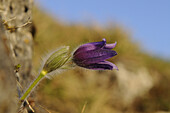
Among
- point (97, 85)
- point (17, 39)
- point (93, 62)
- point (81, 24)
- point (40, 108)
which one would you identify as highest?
point (93, 62)

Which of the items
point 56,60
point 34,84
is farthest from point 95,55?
point 34,84

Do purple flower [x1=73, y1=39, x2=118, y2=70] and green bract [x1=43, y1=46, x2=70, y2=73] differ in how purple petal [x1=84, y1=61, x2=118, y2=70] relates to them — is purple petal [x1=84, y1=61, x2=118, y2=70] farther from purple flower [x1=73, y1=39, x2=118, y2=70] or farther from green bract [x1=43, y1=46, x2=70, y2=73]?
green bract [x1=43, y1=46, x2=70, y2=73]

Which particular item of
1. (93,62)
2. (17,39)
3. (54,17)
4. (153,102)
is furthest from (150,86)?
(93,62)

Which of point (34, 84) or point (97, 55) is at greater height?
point (97, 55)

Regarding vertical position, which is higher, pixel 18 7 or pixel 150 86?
pixel 18 7

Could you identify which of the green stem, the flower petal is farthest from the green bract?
the flower petal

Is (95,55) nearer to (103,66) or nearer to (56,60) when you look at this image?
(103,66)

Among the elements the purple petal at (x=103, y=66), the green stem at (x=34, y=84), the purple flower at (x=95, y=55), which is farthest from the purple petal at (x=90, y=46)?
the green stem at (x=34, y=84)

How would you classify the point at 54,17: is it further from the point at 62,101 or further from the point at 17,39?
the point at 17,39

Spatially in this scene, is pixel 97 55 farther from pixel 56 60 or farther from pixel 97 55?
Result: pixel 56 60
